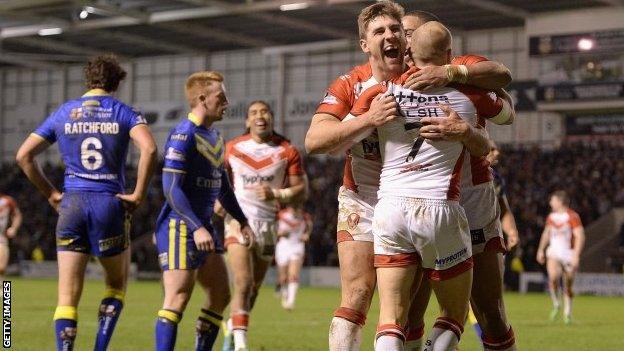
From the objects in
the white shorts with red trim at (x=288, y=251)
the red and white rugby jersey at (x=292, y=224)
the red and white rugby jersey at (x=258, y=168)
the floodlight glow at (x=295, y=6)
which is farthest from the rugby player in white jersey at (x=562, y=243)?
the floodlight glow at (x=295, y=6)

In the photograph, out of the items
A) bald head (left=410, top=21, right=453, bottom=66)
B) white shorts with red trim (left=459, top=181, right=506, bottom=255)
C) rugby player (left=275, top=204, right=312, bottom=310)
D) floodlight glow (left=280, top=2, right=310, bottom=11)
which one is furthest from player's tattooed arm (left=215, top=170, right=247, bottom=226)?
floodlight glow (left=280, top=2, right=310, bottom=11)

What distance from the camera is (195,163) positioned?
8.69m

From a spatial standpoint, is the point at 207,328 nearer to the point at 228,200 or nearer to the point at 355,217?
the point at 228,200

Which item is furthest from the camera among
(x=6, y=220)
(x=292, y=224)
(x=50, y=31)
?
(x=50, y=31)

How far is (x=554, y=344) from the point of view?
13625 mm

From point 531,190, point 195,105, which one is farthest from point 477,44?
point 195,105

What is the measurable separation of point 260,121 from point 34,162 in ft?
10.4

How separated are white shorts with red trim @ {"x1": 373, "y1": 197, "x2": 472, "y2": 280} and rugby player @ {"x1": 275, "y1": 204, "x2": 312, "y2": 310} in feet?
55.3

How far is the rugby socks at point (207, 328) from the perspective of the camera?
8.99 meters

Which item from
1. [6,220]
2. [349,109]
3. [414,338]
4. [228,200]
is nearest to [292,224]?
[6,220]

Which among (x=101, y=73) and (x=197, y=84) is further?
(x=197, y=84)

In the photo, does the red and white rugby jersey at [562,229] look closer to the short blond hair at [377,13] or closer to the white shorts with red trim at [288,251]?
the white shorts with red trim at [288,251]

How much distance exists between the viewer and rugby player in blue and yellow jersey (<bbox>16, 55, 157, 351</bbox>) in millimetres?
8156

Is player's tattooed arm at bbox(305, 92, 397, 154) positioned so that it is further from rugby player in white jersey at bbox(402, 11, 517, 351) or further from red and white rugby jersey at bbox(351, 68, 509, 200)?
rugby player in white jersey at bbox(402, 11, 517, 351)
